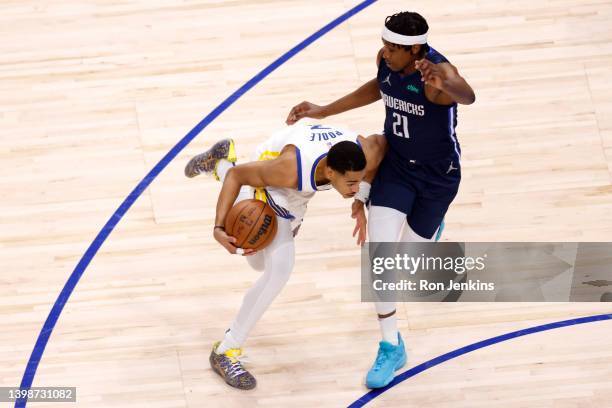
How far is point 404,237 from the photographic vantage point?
6766 mm

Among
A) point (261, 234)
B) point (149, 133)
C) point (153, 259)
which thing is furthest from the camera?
point (149, 133)

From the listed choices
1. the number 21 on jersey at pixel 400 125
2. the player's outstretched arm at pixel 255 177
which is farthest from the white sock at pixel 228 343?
the number 21 on jersey at pixel 400 125

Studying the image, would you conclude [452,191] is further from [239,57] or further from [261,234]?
[239,57]

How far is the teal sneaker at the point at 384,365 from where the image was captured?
6.75 m

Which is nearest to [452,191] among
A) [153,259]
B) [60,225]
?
[153,259]

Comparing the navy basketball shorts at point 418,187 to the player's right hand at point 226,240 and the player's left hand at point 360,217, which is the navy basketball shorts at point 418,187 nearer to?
the player's left hand at point 360,217

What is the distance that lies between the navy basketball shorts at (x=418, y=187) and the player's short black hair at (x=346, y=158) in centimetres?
58

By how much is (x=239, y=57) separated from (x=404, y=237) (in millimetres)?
2129

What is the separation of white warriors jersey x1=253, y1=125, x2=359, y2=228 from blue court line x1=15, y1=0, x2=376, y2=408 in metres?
1.29

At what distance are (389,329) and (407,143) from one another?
3.77 feet

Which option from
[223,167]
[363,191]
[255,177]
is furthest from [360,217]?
[223,167]

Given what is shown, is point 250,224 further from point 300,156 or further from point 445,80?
point 445,80

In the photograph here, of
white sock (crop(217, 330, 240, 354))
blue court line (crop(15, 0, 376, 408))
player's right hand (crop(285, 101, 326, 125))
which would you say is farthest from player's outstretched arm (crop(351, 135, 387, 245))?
blue court line (crop(15, 0, 376, 408))

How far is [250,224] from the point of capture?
6.14m
